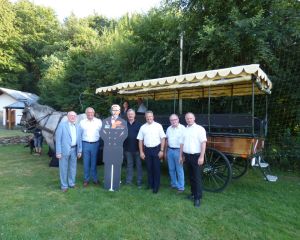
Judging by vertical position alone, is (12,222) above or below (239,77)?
below

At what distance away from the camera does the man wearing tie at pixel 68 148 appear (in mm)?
5840

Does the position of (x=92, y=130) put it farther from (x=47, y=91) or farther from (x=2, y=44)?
(x=2, y=44)

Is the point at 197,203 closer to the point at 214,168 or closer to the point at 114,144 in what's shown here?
the point at 214,168

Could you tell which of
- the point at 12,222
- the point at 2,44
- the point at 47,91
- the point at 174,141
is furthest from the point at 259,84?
the point at 2,44

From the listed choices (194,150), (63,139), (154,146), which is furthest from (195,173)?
(63,139)

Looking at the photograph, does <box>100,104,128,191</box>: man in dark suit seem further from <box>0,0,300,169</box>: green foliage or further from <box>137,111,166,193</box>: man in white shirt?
<box>0,0,300,169</box>: green foliage

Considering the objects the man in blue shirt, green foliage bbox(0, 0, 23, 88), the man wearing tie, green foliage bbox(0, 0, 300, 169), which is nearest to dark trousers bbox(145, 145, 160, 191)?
the man in blue shirt

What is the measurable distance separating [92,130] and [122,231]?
275 centimetres

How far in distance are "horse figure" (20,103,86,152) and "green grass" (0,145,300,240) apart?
6.48ft

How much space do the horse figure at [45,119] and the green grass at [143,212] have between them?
1974 millimetres

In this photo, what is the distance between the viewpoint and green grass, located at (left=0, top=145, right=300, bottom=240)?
403 cm

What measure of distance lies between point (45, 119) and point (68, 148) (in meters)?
3.49

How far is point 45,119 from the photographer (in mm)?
8930

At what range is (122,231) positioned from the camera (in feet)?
13.3
